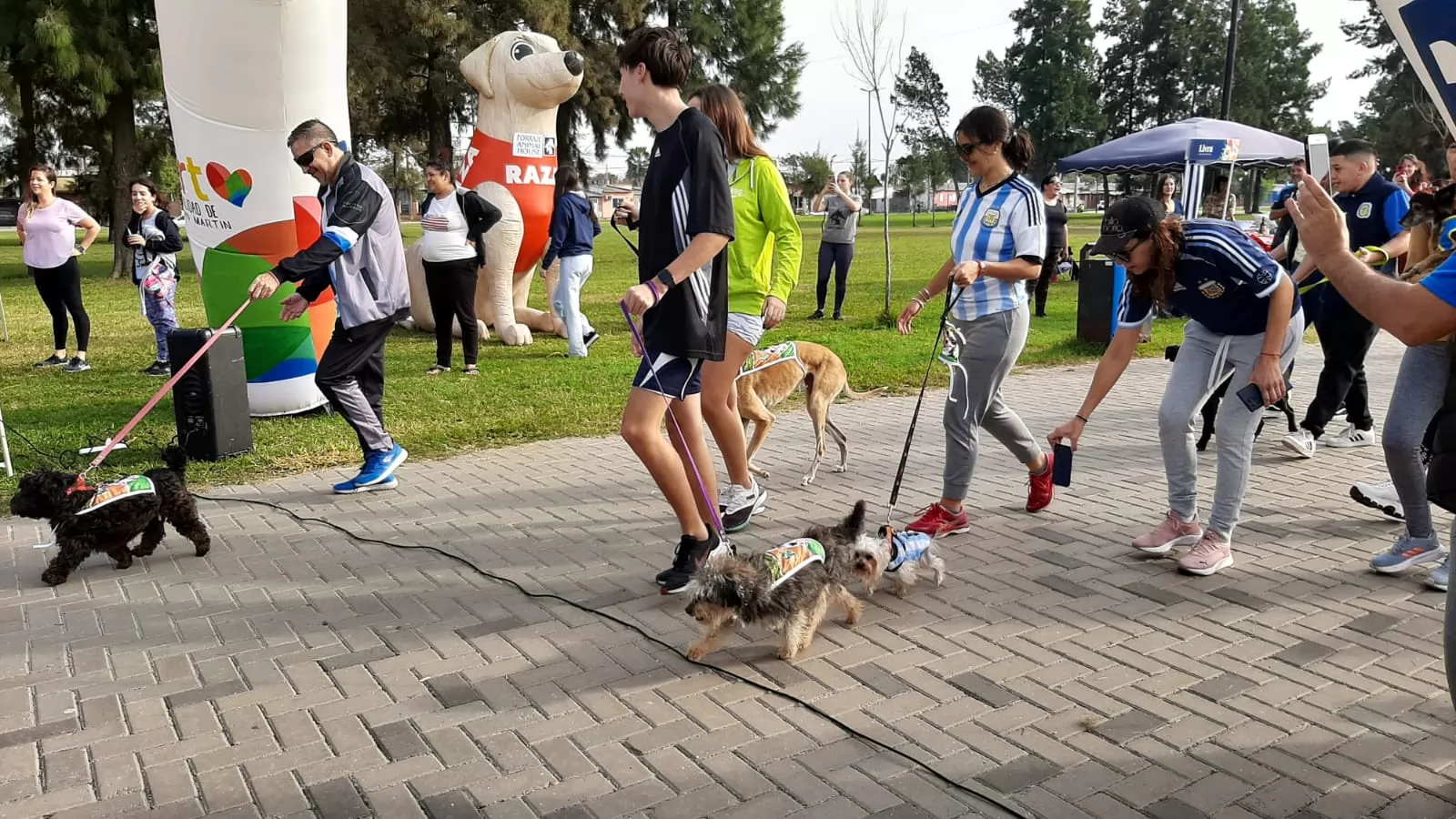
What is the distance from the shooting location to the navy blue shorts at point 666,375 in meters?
4.25

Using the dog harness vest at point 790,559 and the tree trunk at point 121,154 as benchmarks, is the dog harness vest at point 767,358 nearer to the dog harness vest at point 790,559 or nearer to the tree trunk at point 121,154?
the dog harness vest at point 790,559

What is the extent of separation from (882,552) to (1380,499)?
10.4ft

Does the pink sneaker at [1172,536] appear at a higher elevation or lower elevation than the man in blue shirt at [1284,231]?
lower

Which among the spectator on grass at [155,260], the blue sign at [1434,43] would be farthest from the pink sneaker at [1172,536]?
the spectator on grass at [155,260]

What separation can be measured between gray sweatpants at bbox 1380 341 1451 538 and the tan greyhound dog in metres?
2.88

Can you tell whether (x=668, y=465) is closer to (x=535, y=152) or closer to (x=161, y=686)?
(x=161, y=686)

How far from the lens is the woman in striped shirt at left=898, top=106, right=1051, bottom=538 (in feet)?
15.5

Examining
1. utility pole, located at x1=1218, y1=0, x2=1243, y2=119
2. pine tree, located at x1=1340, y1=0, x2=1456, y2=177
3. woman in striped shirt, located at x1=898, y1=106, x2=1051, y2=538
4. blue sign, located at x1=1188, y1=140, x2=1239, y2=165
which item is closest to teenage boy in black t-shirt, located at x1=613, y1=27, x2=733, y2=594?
woman in striped shirt, located at x1=898, y1=106, x2=1051, y2=538

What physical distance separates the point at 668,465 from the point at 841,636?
1001 millimetres

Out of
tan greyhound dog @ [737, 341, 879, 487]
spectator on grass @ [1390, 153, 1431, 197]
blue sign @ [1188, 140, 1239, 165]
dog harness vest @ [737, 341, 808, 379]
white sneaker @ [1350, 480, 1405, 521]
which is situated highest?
blue sign @ [1188, 140, 1239, 165]

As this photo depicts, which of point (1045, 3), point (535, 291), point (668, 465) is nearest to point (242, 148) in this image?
point (668, 465)

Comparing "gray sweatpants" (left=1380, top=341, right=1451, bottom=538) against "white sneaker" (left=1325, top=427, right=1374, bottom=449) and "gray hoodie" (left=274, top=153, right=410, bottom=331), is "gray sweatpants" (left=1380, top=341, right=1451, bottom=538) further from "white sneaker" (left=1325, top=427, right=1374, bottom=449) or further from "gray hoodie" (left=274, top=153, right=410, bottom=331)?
"gray hoodie" (left=274, top=153, right=410, bottom=331)

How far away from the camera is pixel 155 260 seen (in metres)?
10.2

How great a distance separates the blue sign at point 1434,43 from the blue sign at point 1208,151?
16328mm
